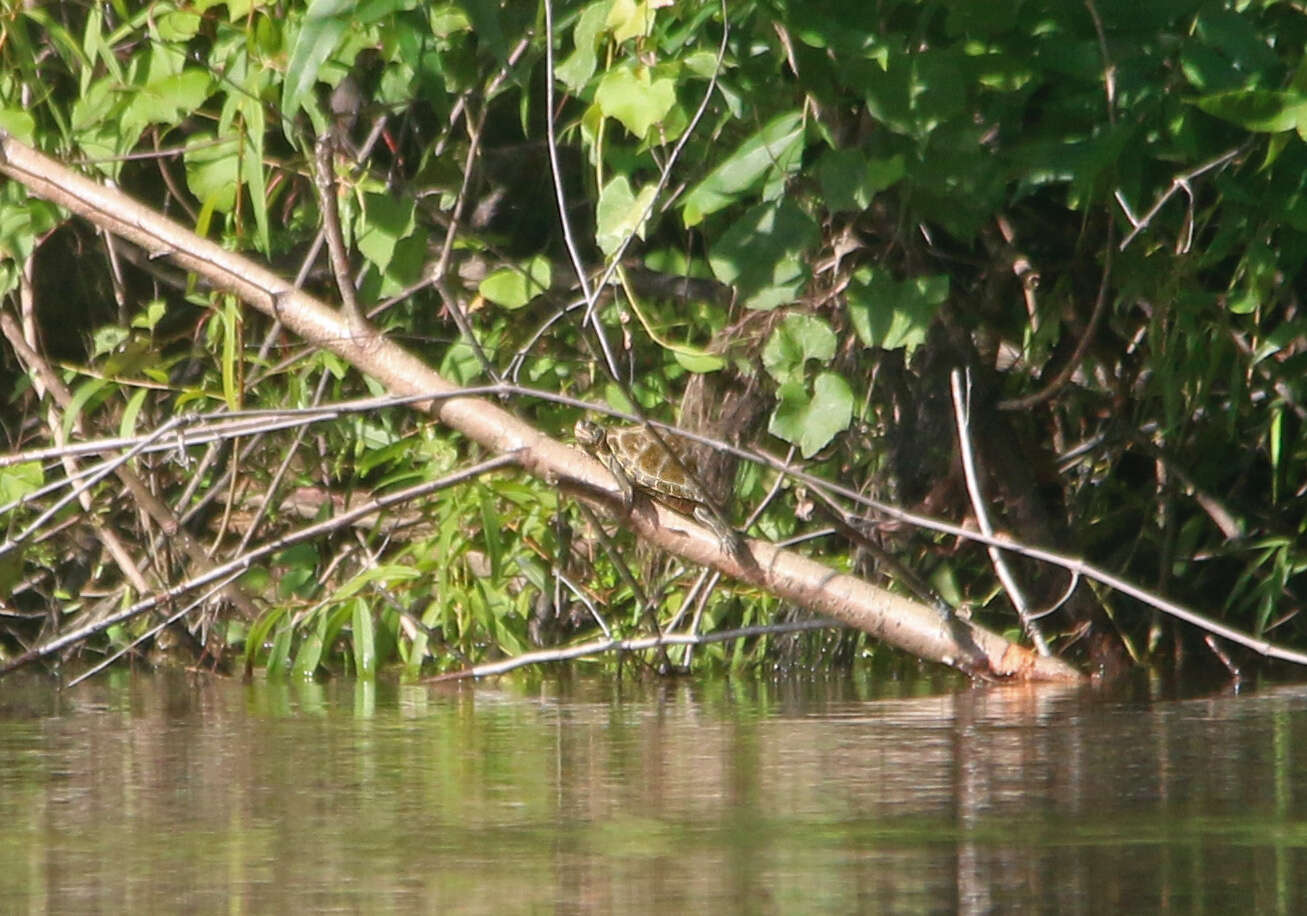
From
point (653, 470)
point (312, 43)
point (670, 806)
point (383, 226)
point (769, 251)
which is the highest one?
point (312, 43)

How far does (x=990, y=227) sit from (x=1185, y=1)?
85 centimetres

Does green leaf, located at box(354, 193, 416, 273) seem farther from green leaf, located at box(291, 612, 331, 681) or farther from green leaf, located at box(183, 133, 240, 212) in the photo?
green leaf, located at box(291, 612, 331, 681)

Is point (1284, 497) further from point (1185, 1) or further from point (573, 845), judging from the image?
point (573, 845)

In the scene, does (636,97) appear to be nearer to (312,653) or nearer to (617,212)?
(617,212)

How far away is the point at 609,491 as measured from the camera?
115 inches

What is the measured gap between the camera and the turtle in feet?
9.66

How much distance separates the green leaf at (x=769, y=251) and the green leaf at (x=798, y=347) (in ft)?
0.60

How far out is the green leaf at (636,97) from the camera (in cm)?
263

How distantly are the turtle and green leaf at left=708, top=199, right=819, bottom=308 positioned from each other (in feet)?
0.92

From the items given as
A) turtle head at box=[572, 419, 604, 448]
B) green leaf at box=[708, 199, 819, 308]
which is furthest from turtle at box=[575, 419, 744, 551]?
green leaf at box=[708, 199, 819, 308]

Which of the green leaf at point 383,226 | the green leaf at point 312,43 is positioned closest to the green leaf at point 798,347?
the green leaf at point 383,226

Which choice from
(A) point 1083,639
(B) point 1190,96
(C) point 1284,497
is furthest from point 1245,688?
(B) point 1190,96

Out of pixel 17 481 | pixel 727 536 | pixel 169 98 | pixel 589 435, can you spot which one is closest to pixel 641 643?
pixel 727 536

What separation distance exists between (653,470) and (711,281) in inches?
27.5
